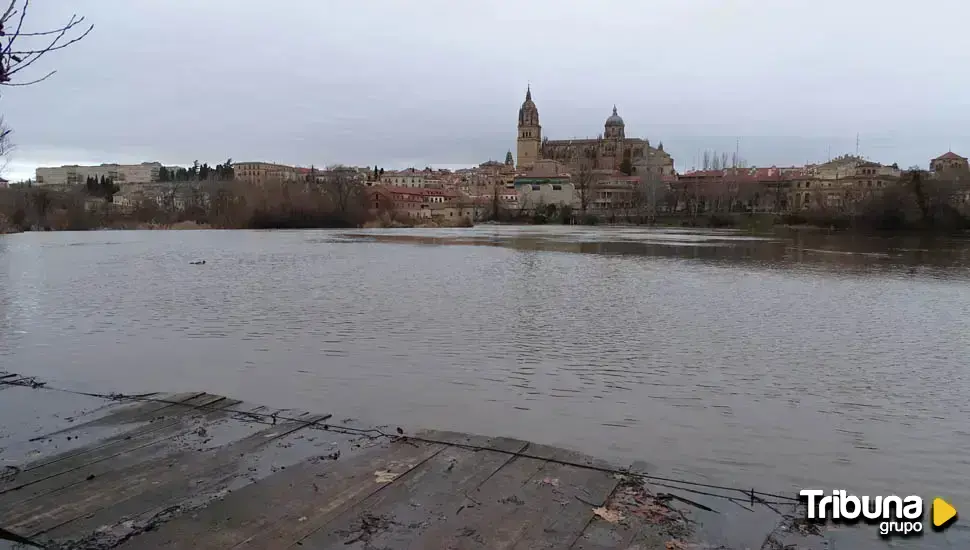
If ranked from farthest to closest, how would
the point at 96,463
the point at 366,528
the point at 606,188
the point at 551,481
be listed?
the point at 606,188 → the point at 96,463 → the point at 551,481 → the point at 366,528

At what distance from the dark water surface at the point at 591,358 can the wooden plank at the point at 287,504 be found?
193 cm

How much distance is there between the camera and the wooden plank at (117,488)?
4.11 metres

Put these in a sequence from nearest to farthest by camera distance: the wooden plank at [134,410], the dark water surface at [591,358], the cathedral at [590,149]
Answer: the wooden plank at [134,410]
the dark water surface at [591,358]
the cathedral at [590,149]

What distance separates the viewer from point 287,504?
14.5ft

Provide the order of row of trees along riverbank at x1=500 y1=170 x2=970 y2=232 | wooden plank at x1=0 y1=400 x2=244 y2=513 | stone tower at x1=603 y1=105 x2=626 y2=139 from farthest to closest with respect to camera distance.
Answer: stone tower at x1=603 y1=105 x2=626 y2=139 → row of trees along riverbank at x1=500 y1=170 x2=970 y2=232 → wooden plank at x1=0 y1=400 x2=244 y2=513

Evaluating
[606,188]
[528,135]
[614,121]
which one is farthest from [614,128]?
[606,188]

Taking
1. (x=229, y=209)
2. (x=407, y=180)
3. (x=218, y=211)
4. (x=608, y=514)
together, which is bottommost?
(x=608, y=514)

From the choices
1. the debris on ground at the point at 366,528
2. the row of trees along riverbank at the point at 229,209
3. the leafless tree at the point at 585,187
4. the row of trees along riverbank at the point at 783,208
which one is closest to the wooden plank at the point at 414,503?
the debris on ground at the point at 366,528

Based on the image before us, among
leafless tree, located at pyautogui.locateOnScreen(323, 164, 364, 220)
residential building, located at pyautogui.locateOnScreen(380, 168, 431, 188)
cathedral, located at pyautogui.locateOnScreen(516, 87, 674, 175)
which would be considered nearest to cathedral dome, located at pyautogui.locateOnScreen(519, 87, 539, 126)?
cathedral, located at pyautogui.locateOnScreen(516, 87, 674, 175)

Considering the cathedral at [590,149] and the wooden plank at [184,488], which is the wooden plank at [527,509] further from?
the cathedral at [590,149]

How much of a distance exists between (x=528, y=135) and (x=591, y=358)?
578 ft

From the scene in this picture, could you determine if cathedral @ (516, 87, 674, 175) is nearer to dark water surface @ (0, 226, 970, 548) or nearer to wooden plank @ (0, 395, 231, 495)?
dark water surface @ (0, 226, 970, 548)

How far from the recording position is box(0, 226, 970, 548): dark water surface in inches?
263

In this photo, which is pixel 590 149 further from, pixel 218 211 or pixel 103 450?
pixel 103 450
